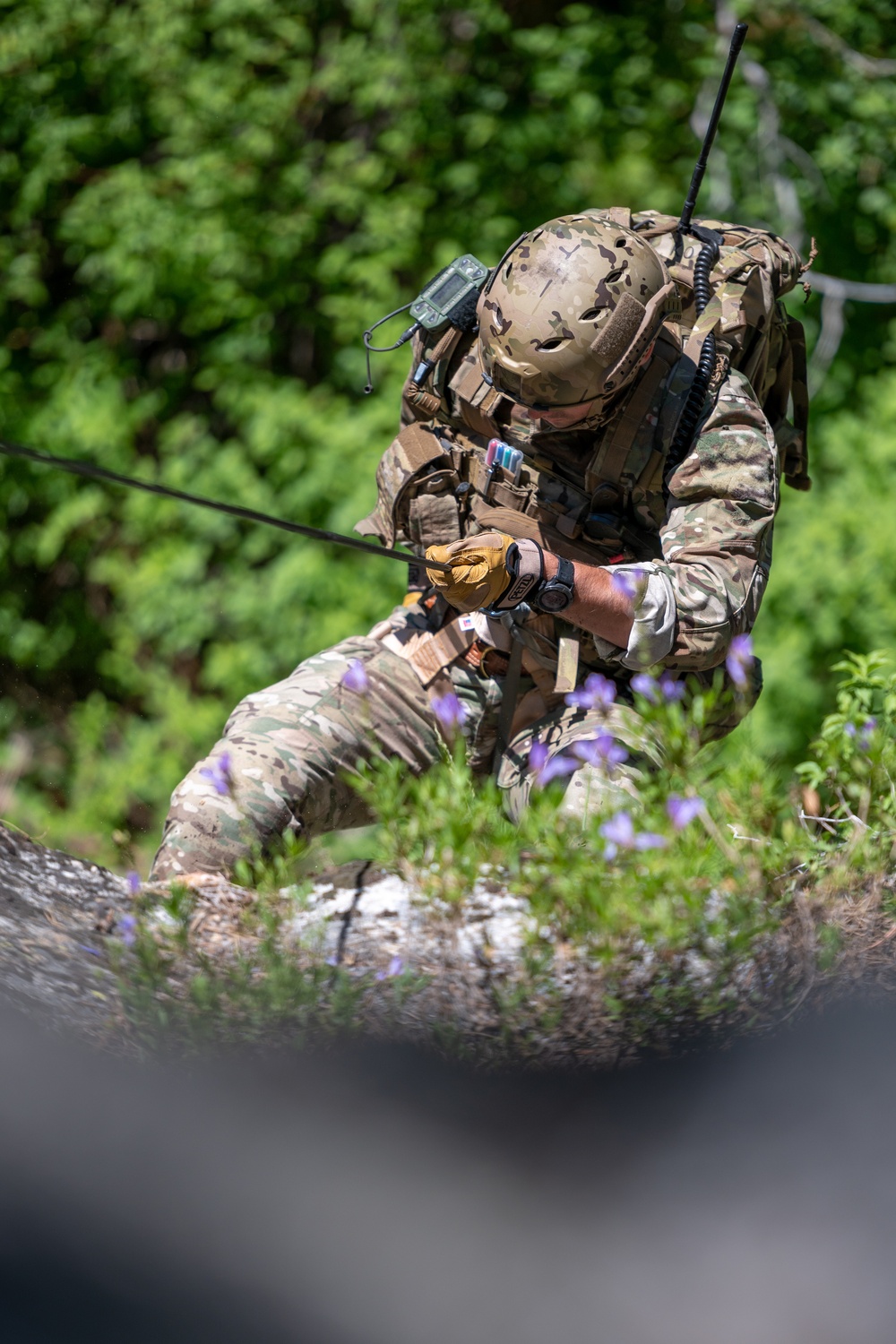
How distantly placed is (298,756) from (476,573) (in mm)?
710

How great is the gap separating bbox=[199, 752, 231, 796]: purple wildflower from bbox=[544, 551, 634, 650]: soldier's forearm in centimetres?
80

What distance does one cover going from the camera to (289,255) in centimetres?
615

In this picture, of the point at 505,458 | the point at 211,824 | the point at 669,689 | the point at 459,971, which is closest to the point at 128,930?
the point at 211,824

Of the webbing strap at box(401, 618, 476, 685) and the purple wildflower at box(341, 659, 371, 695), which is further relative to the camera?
the webbing strap at box(401, 618, 476, 685)

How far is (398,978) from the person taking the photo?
6.89 feet

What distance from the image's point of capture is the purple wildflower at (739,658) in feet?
8.14

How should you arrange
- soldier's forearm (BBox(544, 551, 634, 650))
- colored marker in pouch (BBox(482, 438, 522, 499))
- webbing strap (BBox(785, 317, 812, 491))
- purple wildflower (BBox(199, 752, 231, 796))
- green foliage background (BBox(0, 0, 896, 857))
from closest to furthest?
soldier's forearm (BBox(544, 551, 634, 650))
purple wildflower (BBox(199, 752, 231, 796))
colored marker in pouch (BBox(482, 438, 522, 499))
webbing strap (BBox(785, 317, 812, 491))
green foliage background (BBox(0, 0, 896, 857))

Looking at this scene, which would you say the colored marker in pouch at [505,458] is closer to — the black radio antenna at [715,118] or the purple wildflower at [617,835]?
the black radio antenna at [715,118]

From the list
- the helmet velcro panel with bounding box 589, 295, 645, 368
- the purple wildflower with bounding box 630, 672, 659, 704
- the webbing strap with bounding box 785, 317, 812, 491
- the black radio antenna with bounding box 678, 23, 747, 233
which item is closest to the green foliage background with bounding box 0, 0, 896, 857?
the webbing strap with bounding box 785, 317, 812, 491

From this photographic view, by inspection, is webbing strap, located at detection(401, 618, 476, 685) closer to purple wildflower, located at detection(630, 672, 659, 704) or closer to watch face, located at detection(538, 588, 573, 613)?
watch face, located at detection(538, 588, 573, 613)

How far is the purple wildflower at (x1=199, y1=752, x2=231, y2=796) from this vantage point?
2.60 meters

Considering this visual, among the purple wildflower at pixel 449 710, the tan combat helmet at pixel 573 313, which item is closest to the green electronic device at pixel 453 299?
the tan combat helmet at pixel 573 313

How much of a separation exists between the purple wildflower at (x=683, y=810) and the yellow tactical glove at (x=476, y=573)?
552 mm

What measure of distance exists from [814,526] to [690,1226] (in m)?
4.76
